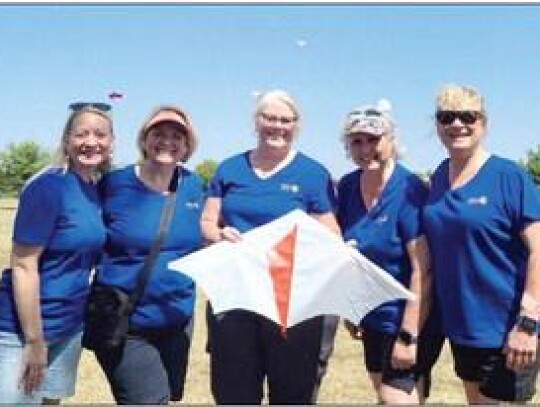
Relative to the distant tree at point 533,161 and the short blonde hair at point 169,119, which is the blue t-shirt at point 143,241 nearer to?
the short blonde hair at point 169,119

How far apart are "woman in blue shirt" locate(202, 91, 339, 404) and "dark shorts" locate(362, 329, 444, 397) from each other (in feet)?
0.90

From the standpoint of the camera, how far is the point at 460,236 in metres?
4.52

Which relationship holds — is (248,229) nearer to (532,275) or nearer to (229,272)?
(229,272)

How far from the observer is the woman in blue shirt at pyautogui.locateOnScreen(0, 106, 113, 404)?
170 inches

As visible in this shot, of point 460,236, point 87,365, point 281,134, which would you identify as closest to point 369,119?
point 281,134

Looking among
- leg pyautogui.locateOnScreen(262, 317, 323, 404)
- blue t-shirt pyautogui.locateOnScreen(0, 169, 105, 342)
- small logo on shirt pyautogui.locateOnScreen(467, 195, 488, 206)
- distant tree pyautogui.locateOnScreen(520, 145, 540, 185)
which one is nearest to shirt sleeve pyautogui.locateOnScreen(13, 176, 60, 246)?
blue t-shirt pyautogui.locateOnScreen(0, 169, 105, 342)

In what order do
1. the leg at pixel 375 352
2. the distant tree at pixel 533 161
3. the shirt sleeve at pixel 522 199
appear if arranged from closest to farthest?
the shirt sleeve at pixel 522 199 → the leg at pixel 375 352 → the distant tree at pixel 533 161

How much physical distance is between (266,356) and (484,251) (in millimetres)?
1377

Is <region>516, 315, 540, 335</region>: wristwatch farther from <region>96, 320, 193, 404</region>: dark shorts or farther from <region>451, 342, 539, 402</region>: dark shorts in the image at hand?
<region>96, 320, 193, 404</region>: dark shorts

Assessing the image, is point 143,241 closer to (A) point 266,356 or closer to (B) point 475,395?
(A) point 266,356

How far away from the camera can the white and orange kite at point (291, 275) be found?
4.81m

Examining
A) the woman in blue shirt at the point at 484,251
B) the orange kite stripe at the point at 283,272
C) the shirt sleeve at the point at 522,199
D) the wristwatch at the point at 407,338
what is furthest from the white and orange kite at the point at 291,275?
the shirt sleeve at the point at 522,199

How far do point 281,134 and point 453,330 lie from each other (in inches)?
55.2

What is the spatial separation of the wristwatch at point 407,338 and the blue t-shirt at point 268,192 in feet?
2.61
